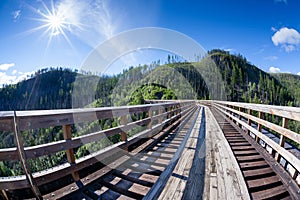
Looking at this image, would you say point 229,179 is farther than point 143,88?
No

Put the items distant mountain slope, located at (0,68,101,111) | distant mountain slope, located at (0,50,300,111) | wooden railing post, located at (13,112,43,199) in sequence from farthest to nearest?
distant mountain slope, located at (0,68,101,111) → distant mountain slope, located at (0,50,300,111) → wooden railing post, located at (13,112,43,199)

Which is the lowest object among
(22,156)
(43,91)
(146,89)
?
(22,156)

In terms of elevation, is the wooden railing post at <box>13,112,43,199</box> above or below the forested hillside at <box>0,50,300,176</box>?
below

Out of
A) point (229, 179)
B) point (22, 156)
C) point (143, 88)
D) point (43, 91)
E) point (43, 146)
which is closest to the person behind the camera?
point (22, 156)

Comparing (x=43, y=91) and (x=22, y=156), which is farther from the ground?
(x=43, y=91)

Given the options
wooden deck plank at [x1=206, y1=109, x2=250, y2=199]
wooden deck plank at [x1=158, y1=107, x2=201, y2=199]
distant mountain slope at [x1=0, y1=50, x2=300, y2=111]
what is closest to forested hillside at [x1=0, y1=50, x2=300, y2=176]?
distant mountain slope at [x1=0, y1=50, x2=300, y2=111]

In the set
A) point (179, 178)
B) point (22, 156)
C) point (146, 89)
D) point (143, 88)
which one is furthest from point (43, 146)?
point (143, 88)

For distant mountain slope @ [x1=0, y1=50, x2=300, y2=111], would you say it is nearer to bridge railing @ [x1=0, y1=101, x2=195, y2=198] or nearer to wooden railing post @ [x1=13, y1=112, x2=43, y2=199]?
bridge railing @ [x1=0, y1=101, x2=195, y2=198]

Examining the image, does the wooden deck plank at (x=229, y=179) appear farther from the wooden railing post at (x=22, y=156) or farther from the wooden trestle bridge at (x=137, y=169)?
the wooden railing post at (x=22, y=156)

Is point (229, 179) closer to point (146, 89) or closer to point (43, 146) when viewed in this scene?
point (43, 146)

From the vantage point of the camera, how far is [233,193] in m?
1.89

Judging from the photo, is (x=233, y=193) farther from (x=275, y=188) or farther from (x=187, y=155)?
(x=187, y=155)

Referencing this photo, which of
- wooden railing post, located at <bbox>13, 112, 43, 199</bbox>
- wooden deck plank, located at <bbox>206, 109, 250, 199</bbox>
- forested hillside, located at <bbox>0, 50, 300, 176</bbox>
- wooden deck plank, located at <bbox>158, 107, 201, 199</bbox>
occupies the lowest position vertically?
wooden deck plank, located at <bbox>158, 107, 201, 199</bbox>

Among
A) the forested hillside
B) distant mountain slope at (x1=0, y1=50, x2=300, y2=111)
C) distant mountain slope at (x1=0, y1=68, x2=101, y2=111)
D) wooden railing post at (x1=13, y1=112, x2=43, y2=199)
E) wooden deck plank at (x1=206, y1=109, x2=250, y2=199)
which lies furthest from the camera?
distant mountain slope at (x1=0, y1=68, x2=101, y2=111)
